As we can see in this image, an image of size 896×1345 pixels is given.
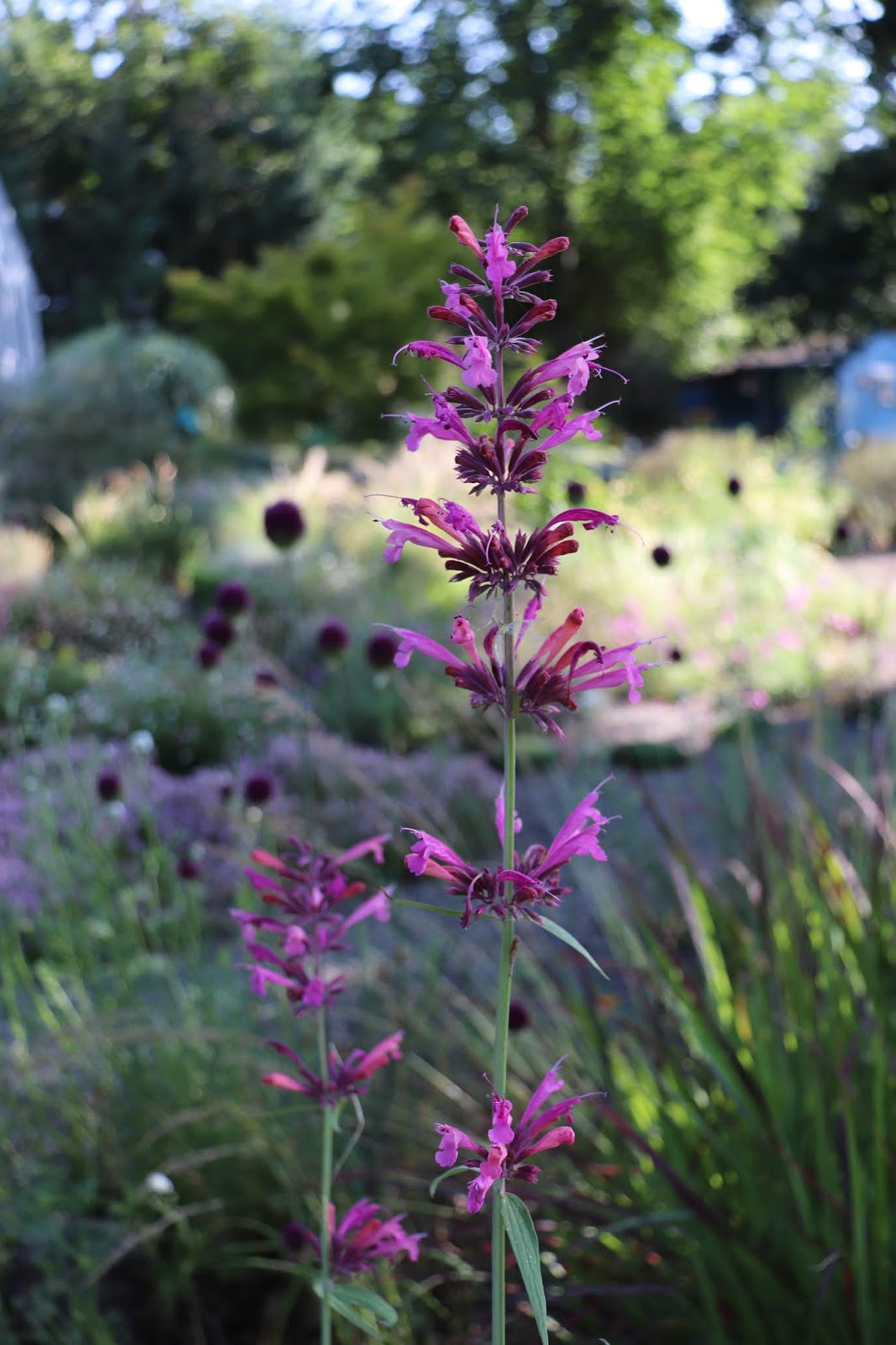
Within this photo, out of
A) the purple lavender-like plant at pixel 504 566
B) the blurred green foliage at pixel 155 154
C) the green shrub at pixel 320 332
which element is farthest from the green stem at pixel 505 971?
the blurred green foliage at pixel 155 154

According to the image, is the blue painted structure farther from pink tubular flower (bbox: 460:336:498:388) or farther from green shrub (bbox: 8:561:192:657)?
pink tubular flower (bbox: 460:336:498:388)

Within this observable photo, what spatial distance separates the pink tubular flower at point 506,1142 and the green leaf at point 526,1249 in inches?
0.8

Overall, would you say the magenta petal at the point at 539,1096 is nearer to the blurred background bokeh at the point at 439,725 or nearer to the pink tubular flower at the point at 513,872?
the pink tubular flower at the point at 513,872

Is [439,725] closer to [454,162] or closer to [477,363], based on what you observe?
[477,363]

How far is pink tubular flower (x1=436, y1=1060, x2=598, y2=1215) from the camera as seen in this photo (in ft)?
2.63

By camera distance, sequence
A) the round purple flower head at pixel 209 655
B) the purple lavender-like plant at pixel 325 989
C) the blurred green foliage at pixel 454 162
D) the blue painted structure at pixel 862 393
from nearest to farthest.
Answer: the purple lavender-like plant at pixel 325 989, the round purple flower head at pixel 209 655, the blurred green foliage at pixel 454 162, the blue painted structure at pixel 862 393

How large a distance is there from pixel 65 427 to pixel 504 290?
47.7ft

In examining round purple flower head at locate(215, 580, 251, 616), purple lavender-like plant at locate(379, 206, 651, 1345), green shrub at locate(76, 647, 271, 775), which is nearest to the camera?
purple lavender-like plant at locate(379, 206, 651, 1345)

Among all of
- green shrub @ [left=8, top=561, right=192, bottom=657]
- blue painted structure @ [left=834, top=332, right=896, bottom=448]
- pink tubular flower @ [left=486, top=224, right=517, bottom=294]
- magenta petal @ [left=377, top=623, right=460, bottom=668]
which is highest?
pink tubular flower @ [left=486, top=224, right=517, bottom=294]

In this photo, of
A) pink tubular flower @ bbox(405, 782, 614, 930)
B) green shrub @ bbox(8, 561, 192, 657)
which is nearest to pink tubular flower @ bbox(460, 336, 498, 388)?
pink tubular flower @ bbox(405, 782, 614, 930)

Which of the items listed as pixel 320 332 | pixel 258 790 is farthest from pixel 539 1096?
pixel 320 332

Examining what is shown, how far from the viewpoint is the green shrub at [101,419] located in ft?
46.7

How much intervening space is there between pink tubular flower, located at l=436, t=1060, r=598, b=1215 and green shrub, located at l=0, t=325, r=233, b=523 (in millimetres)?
12508

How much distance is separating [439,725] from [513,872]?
202 inches
